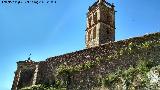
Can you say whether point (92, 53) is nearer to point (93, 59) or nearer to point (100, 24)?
point (93, 59)

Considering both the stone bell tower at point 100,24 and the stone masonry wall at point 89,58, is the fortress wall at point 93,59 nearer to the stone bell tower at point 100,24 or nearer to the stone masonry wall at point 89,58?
the stone masonry wall at point 89,58

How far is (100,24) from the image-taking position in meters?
39.2

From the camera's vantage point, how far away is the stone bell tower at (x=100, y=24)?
38.9m

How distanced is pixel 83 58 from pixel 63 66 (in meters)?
2.01

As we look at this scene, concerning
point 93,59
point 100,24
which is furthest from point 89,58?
point 100,24

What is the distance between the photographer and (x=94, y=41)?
128ft

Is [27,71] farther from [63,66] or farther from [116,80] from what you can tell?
[116,80]

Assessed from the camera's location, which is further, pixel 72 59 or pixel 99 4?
pixel 99 4

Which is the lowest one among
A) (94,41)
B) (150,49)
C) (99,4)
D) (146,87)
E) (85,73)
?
(146,87)

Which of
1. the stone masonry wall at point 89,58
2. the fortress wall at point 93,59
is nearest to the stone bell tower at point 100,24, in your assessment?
the stone masonry wall at point 89,58

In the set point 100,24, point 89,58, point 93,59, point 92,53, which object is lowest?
point 93,59

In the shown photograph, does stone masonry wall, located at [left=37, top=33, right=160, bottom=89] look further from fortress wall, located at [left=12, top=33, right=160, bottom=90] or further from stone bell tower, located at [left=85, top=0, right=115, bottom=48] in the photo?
stone bell tower, located at [left=85, top=0, right=115, bottom=48]

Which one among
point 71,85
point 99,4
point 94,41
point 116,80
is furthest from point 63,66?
point 99,4

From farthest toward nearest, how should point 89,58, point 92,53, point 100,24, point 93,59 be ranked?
point 100,24 → point 92,53 → point 89,58 → point 93,59
